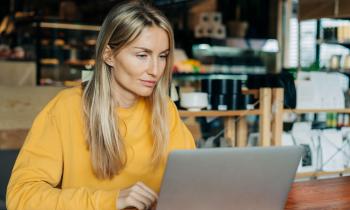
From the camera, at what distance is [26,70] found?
5.33 m

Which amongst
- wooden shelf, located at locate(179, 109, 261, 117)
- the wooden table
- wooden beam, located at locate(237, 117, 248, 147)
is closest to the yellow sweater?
the wooden table

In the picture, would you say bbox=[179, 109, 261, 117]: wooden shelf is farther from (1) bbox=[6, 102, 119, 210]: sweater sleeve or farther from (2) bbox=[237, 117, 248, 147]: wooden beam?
(1) bbox=[6, 102, 119, 210]: sweater sleeve

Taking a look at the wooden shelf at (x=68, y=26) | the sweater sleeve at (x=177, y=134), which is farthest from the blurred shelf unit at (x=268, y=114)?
the wooden shelf at (x=68, y=26)

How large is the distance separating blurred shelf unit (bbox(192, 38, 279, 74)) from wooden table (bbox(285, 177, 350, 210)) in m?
5.55

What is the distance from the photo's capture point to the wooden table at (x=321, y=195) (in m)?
1.36

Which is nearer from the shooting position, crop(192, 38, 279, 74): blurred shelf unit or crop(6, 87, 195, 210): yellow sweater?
crop(6, 87, 195, 210): yellow sweater

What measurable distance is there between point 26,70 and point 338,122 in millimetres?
3282

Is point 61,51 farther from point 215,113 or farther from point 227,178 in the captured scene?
point 227,178

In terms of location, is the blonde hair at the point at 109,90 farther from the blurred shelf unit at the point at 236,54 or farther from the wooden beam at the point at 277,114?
the blurred shelf unit at the point at 236,54

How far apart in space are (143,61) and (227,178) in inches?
18.4

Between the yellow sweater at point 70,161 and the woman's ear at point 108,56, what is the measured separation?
0.12 meters

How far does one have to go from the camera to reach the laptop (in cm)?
98

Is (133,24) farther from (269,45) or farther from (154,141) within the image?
(269,45)

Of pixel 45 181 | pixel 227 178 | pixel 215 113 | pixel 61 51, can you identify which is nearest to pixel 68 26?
pixel 61 51
